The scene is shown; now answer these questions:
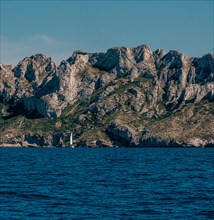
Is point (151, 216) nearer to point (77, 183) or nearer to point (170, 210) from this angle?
point (170, 210)

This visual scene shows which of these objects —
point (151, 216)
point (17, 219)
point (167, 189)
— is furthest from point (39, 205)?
point (167, 189)

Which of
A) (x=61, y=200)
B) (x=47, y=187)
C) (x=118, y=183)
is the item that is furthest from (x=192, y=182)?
(x=61, y=200)

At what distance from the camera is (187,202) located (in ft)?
208

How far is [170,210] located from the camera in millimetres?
57719

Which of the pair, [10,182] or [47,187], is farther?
[10,182]

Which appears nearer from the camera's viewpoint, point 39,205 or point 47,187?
point 39,205

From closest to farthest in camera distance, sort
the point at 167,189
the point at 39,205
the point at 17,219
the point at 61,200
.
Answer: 1. the point at 17,219
2. the point at 39,205
3. the point at 61,200
4. the point at 167,189


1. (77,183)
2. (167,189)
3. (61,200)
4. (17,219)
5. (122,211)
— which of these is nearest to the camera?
(17,219)

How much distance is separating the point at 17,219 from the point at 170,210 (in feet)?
55.4

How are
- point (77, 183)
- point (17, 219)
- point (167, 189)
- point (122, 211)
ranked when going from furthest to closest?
point (77, 183) < point (167, 189) < point (122, 211) < point (17, 219)

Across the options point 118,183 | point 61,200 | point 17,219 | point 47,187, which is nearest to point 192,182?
point 118,183

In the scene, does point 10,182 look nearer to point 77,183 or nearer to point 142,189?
point 77,183

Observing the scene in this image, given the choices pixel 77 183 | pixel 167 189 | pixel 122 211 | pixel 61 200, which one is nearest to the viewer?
pixel 122 211

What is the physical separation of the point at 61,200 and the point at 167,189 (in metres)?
19.1
